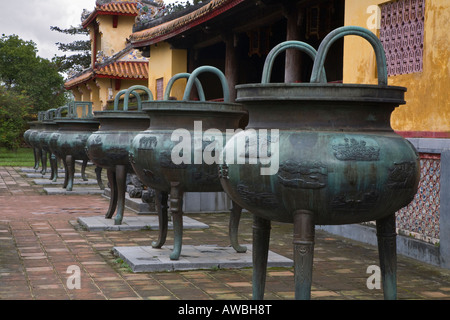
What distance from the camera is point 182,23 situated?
12.4m

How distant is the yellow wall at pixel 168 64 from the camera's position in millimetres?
14836

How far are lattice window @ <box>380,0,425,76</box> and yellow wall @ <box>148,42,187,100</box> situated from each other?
7773 mm

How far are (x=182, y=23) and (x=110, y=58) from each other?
12.1 metres

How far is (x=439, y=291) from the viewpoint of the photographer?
17.1 feet

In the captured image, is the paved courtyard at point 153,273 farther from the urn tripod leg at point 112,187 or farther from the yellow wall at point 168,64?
the yellow wall at point 168,64

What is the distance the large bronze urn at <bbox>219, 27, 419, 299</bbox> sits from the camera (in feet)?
11.6

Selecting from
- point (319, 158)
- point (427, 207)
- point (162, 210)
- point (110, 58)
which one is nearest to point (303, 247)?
point (319, 158)

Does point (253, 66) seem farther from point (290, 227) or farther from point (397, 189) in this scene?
point (397, 189)

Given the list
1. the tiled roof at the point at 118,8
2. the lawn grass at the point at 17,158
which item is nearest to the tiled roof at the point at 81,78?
the tiled roof at the point at 118,8

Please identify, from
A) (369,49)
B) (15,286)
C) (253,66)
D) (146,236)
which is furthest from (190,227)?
(253,66)

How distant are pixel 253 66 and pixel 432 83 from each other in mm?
9225

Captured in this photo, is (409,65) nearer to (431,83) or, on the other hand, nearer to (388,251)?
(431,83)

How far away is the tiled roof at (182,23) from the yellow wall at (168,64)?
48 centimetres
